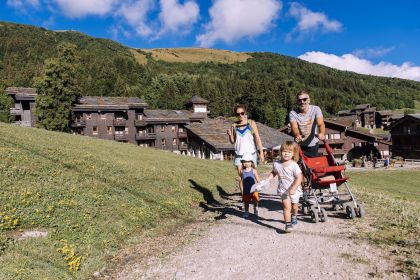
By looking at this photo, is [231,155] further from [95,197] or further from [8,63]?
[8,63]

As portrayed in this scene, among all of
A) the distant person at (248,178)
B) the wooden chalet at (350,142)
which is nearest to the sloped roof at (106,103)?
the wooden chalet at (350,142)

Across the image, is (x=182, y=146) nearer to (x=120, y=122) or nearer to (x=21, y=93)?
(x=120, y=122)

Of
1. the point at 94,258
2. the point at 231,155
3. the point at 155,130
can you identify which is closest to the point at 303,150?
the point at 94,258

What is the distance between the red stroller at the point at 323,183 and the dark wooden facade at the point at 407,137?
70691 mm

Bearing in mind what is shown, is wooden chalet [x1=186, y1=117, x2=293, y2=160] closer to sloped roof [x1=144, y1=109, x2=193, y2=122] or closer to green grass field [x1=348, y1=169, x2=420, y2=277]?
sloped roof [x1=144, y1=109, x2=193, y2=122]

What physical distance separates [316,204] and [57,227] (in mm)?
6222

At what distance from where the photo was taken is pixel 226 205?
1188cm

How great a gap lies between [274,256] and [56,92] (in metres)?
52.8

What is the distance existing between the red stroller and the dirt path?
34 cm

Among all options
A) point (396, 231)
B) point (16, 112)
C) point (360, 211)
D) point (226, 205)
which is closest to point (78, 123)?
point (16, 112)

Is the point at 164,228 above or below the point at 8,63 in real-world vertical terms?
below

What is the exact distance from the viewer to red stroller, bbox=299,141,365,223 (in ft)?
26.7

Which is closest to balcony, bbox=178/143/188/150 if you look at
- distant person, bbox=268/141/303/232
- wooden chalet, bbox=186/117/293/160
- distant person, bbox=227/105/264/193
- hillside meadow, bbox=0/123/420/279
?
wooden chalet, bbox=186/117/293/160

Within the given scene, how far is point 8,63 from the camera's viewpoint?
447ft
